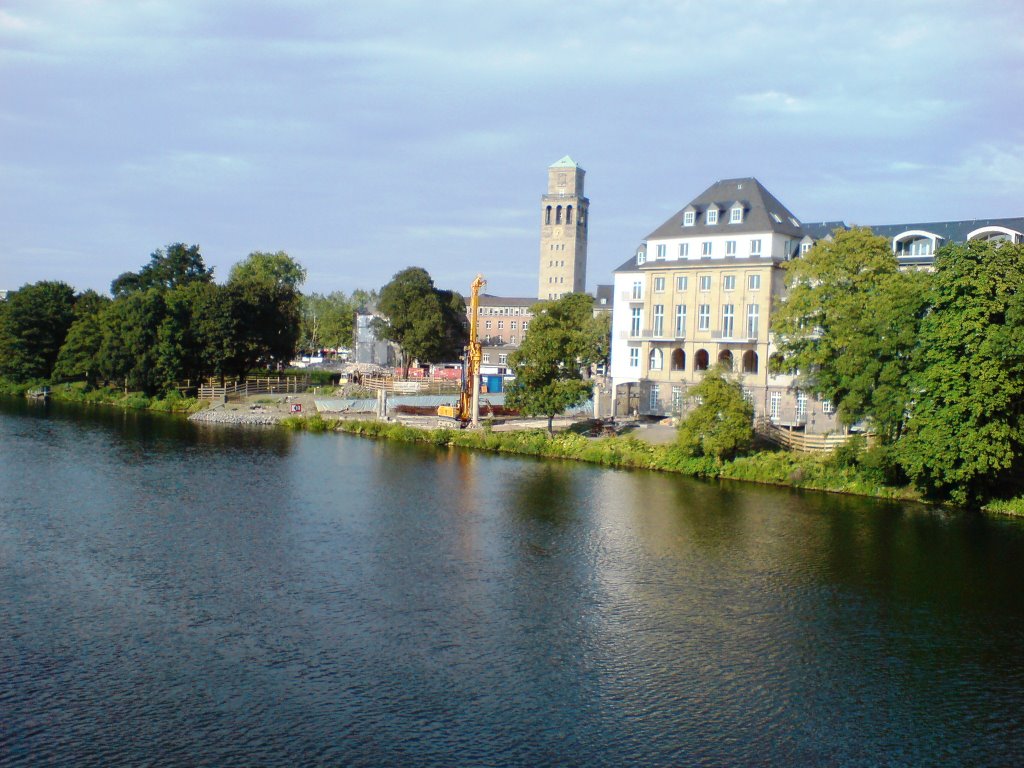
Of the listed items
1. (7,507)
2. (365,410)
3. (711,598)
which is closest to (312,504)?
(7,507)

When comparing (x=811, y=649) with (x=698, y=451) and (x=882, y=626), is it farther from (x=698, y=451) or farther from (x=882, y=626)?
(x=698, y=451)

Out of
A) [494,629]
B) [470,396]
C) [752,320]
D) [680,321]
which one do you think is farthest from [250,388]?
[494,629]

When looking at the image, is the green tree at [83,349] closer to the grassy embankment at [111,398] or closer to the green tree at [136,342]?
the grassy embankment at [111,398]

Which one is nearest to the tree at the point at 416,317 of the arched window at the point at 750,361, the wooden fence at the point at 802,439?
the arched window at the point at 750,361

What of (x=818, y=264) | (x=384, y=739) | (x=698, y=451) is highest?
(x=818, y=264)

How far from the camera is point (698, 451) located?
168 feet

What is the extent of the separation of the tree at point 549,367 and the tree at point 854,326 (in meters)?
12.7

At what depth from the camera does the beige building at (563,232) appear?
154 meters

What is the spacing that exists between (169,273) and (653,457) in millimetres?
76943

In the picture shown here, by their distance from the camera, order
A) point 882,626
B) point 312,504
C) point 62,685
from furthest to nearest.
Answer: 1. point 312,504
2. point 882,626
3. point 62,685

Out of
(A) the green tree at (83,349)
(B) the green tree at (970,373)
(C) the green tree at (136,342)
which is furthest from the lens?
(A) the green tree at (83,349)

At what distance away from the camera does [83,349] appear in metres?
89.9

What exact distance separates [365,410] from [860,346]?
42.5 metres

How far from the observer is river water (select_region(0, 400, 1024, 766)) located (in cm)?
1805
